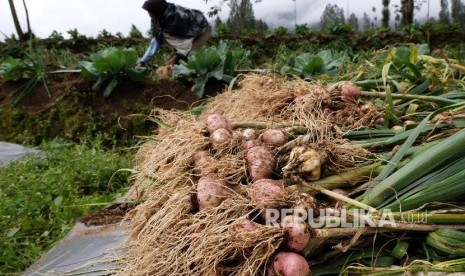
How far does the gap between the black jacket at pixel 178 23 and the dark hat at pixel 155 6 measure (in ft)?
0.27

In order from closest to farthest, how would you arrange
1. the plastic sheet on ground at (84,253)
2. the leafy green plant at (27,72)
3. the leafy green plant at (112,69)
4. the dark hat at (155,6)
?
1. the plastic sheet on ground at (84,253)
2. the leafy green plant at (112,69)
3. the leafy green plant at (27,72)
4. the dark hat at (155,6)

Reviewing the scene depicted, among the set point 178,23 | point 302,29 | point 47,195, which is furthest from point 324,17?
point 47,195

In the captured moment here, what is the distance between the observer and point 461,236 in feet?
3.53

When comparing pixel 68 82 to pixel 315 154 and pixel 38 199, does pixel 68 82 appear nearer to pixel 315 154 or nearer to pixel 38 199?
pixel 38 199

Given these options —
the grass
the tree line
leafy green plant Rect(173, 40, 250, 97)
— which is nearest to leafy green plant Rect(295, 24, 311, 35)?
the tree line

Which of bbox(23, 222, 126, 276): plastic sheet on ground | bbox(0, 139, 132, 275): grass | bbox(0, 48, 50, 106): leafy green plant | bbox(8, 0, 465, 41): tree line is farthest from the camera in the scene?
bbox(8, 0, 465, 41): tree line

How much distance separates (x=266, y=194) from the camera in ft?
3.90

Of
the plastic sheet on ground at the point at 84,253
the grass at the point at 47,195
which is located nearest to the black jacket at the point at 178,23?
the grass at the point at 47,195

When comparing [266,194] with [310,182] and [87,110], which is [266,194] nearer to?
[310,182]

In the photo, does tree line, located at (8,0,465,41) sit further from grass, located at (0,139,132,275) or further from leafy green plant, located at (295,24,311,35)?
grass, located at (0,139,132,275)

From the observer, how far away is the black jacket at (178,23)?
19.8 ft

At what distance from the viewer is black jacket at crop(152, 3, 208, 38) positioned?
6.04m

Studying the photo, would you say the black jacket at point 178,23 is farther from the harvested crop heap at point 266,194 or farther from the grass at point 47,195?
the harvested crop heap at point 266,194

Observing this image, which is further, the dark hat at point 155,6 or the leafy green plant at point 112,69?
the dark hat at point 155,6
